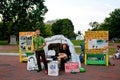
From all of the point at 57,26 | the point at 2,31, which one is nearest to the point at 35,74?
the point at 2,31

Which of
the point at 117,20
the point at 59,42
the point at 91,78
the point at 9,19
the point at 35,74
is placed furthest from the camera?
the point at 117,20

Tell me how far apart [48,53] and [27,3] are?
3848 cm

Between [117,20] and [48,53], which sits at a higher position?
[117,20]

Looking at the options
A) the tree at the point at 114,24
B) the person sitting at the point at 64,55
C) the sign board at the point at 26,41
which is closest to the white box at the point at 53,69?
the person sitting at the point at 64,55

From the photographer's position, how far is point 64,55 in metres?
13.9

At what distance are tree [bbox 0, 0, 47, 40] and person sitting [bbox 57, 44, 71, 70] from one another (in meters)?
37.6

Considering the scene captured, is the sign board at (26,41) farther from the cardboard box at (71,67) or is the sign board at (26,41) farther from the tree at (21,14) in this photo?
the tree at (21,14)

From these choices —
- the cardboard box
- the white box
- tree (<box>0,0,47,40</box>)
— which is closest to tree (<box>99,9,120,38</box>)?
tree (<box>0,0,47,40</box>)

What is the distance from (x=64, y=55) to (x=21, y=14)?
38642mm

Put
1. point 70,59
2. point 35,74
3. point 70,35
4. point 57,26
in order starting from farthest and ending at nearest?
point 57,26
point 70,35
point 70,59
point 35,74

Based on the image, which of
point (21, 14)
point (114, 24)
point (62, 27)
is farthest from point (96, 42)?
point (62, 27)

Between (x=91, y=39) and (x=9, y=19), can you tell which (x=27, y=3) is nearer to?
(x=9, y=19)

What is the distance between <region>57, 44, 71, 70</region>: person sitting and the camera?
13.8 m

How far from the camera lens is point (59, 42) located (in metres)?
15.6
